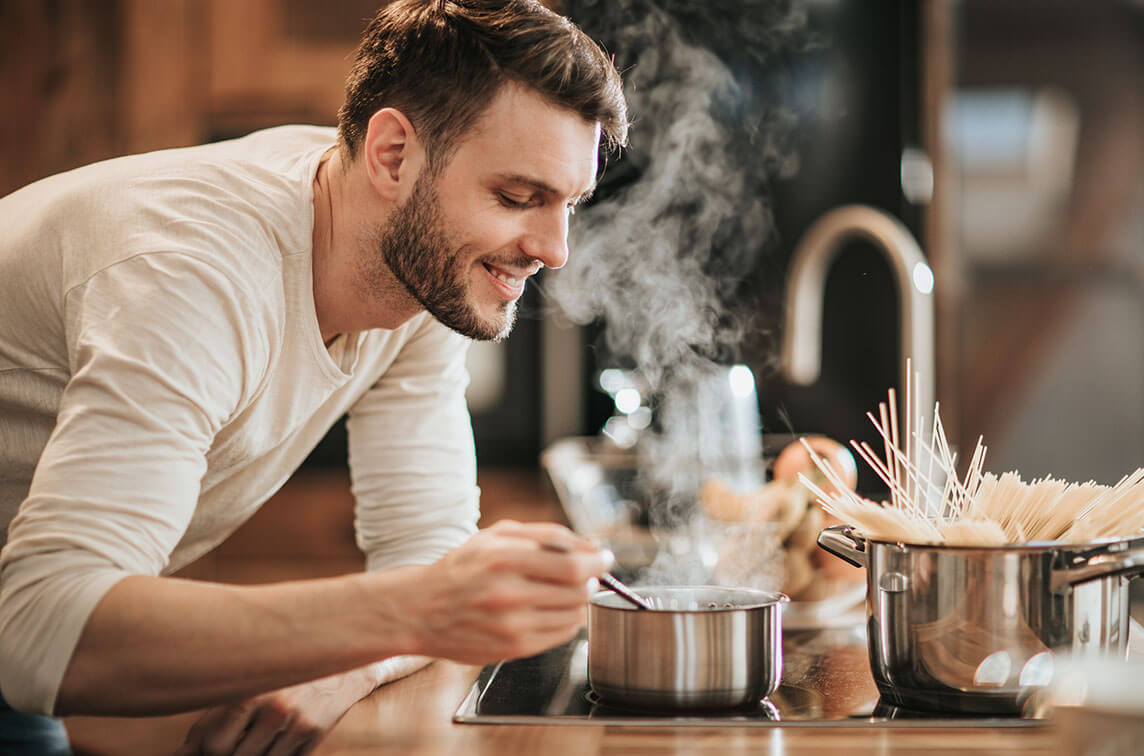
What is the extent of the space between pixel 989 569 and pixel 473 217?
640 millimetres

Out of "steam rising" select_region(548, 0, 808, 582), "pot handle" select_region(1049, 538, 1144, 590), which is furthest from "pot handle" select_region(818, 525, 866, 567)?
"steam rising" select_region(548, 0, 808, 582)

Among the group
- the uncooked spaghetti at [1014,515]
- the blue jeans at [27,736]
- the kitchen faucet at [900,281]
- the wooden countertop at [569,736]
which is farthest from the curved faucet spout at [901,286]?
the blue jeans at [27,736]

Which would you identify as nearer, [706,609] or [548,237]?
[706,609]

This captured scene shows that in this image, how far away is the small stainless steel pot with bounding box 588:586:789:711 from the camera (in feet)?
2.69

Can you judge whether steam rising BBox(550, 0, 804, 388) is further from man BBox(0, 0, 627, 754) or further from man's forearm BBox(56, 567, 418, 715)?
man's forearm BBox(56, 567, 418, 715)

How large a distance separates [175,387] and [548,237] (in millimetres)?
436

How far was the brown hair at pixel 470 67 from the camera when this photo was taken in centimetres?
113

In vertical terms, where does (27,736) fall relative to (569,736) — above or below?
below

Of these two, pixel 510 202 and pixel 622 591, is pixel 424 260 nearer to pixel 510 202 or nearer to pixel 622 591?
pixel 510 202

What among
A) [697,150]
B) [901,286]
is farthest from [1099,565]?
[697,150]

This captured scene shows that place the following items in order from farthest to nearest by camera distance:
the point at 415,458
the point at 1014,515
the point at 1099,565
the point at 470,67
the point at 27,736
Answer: the point at 415,458
the point at 27,736
the point at 470,67
the point at 1014,515
the point at 1099,565

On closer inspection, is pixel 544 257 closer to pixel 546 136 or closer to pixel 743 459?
pixel 546 136

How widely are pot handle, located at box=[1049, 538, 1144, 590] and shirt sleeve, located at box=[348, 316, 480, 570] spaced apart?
762mm

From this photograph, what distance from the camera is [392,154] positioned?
1206 mm
